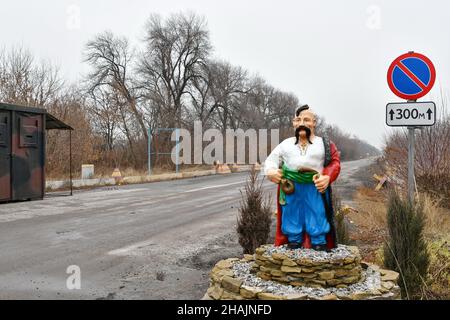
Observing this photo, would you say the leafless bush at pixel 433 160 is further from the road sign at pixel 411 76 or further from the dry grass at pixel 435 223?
the road sign at pixel 411 76

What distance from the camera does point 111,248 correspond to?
7.53 metres

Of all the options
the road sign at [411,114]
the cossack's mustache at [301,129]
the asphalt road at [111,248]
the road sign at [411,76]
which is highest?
the road sign at [411,76]

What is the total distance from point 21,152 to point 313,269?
11.9 m

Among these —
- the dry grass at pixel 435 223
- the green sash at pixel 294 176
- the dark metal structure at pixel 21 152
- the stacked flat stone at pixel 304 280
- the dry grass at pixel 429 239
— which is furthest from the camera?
the dark metal structure at pixel 21 152

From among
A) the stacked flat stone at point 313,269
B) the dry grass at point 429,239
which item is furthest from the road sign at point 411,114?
the stacked flat stone at point 313,269

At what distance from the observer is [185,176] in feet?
92.9

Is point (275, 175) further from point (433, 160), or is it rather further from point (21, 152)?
point (21, 152)

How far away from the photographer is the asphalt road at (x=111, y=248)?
17.7 ft

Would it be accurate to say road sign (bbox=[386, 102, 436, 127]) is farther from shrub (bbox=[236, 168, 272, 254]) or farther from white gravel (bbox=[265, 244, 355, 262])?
white gravel (bbox=[265, 244, 355, 262])

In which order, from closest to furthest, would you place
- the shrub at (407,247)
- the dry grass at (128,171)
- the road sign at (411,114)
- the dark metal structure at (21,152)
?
the shrub at (407,247), the road sign at (411,114), the dark metal structure at (21,152), the dry grass at (128,171)

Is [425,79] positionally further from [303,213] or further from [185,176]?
[185,176]

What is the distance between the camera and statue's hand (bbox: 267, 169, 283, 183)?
15.3 feet

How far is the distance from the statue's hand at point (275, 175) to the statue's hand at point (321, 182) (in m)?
0.37
